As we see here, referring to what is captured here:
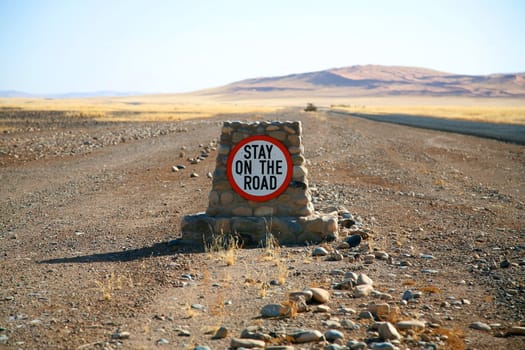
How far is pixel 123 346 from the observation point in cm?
553

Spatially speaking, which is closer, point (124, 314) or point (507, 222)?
point (124, 314)

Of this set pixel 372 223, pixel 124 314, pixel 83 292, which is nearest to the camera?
pixel 124 314

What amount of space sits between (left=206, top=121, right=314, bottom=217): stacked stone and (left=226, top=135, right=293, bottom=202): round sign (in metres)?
0.08

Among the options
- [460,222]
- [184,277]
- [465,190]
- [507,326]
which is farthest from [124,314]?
[465,190]

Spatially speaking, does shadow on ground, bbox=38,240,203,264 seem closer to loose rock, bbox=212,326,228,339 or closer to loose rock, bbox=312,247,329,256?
loose rock, bbox=312,247,329,256

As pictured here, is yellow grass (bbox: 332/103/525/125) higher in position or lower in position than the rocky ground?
lower

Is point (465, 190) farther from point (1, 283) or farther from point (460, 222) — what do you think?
point (1, 283)

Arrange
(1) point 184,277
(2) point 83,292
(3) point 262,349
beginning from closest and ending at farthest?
(3) point 262,349
(2) point 83,292
(1) point 184,277

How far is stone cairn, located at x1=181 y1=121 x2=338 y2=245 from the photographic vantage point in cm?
938

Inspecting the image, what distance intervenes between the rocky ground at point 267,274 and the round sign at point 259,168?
0.82 metres

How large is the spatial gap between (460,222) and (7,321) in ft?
24.9

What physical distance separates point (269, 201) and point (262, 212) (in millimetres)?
180

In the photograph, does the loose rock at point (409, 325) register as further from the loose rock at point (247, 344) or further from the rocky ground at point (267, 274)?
the loose rock at point (247, 344)

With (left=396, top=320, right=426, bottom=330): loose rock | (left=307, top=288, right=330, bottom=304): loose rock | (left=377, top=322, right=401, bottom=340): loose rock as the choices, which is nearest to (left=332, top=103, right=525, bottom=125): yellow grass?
(left=307, top=288, right=330, bottom=304): loose rock
